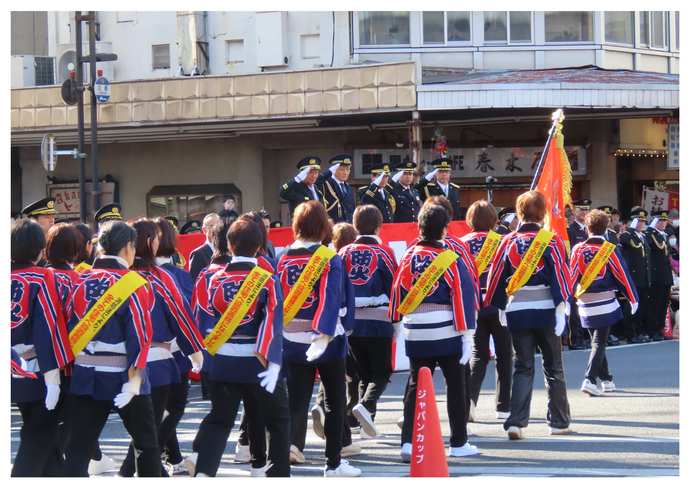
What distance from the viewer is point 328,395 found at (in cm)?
814

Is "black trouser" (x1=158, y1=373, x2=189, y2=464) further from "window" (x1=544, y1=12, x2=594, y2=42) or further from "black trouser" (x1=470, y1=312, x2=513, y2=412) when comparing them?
"window" (x1=544, y1=12, x2=594, y2=42)

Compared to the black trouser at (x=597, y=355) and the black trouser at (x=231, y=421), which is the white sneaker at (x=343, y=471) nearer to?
the black trouser at (x=231, y=421)

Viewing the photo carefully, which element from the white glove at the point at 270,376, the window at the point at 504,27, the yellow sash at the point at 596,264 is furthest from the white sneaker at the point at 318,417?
the window at the point at 504,27

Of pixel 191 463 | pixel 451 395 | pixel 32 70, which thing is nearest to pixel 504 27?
pixel 32 70

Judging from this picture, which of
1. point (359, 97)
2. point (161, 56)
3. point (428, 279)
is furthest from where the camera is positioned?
point (161, 56)

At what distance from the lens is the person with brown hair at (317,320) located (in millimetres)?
8047

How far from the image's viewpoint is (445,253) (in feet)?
28.6

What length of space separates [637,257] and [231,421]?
12107 mm

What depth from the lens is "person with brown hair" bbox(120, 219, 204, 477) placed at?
7492mm

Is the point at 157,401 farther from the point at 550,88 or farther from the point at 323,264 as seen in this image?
the point at 550,88

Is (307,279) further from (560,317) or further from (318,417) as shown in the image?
(560,317)

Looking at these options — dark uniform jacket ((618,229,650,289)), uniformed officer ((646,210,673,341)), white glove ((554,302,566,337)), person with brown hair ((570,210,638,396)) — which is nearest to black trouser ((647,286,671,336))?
uniformed officer ((646,210,673,341))
